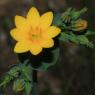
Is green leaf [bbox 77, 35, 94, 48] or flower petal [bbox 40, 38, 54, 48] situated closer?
flower petal [bbox 40, 38, 54, 48]

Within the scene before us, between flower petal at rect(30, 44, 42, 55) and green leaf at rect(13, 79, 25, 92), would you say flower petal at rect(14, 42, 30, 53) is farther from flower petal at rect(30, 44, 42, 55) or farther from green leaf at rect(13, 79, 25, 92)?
green leaf at rect(13, 79, 25, 92)

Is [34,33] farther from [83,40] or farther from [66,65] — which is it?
[66,65]

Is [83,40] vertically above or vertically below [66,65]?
above

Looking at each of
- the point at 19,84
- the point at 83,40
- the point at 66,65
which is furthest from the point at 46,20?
the point at 66,65

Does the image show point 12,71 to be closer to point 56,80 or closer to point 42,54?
point 42,54

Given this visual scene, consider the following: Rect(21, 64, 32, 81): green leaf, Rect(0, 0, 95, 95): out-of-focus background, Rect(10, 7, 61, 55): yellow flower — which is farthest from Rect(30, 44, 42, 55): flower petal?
Rect(0, 0, 95, 95): out-of-focus background

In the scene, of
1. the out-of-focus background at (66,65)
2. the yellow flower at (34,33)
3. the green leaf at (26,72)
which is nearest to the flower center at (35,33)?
the yellow flower at (34,33)

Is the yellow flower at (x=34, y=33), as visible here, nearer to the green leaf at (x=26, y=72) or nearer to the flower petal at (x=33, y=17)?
the flower petal at (x=33, y=17)

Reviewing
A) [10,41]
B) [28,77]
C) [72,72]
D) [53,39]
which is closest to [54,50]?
[53,39]
